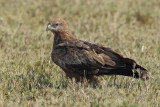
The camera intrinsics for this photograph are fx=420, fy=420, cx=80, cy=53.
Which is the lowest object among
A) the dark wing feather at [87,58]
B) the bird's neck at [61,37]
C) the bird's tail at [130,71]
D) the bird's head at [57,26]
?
the bird's tail at [130,71]

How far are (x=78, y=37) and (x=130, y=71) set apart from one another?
11.7 feet

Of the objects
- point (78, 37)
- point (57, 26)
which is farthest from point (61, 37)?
point (78, 37)

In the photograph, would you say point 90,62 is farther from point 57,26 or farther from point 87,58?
point 57,26

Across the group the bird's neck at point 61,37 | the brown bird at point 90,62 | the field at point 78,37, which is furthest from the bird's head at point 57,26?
the field at point 78,37

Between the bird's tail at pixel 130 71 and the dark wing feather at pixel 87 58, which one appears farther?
the dark wing feather at pixel 87 58

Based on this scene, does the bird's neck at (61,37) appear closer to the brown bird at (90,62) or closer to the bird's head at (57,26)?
the bird's head at (57,26)

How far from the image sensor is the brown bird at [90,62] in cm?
652

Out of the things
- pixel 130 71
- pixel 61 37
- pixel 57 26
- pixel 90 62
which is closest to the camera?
pixel 130 71

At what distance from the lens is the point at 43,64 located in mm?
7633

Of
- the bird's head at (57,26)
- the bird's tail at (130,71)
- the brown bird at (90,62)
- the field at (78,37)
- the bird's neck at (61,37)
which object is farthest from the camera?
the bird's head at (57,26)

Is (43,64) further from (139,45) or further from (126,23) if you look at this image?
(126,23)

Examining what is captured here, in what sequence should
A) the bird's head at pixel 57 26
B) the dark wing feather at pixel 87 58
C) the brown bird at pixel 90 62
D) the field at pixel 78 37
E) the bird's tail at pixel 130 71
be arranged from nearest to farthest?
1. the field at pixel 78 37
2. the bird's tail at pixel 130 71
3. the brown bird at pixel 90 62
4. the dark wing feather at pixel 87 58
5. the bird's head at pixel 57 26

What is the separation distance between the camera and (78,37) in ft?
32.4

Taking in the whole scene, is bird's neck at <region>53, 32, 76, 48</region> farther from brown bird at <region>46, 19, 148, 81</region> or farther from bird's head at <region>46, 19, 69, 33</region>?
brown bird at <region>46, 19, 148, 81</region>
